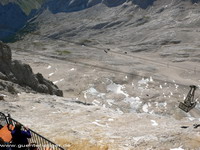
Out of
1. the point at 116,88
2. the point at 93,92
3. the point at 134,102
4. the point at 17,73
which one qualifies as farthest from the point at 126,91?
the point at 17,73

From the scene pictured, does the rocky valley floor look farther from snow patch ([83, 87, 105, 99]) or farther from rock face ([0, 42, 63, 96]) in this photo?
→ rock face ([0, 42, 63, 96])

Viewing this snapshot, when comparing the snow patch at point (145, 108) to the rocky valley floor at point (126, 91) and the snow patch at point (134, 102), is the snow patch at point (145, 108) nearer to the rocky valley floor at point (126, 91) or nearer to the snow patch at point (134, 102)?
the rocky valley floor at point (126, 91)

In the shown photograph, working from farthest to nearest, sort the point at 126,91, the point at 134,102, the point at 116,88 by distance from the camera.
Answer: the point at 116,88 < the point at 126,91 < the point at 134,102

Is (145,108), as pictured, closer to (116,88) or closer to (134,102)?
(134,102)

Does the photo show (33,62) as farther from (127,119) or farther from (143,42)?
(127,119)

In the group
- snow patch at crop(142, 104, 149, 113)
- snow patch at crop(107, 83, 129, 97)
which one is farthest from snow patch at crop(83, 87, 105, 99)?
snow patch at crop(142, 104, 149, 113)

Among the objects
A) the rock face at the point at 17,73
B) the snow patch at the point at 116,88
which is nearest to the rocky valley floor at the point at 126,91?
the snow patch at the point at 116,88

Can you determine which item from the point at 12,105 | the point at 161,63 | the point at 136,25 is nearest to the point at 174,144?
the point at 12,105

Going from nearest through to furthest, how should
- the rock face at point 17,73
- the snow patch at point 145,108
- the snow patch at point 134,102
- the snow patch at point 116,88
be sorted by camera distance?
the rock face at point 17,73, the snow patch at point 145,108, the snow patch at point 134,102, the snow patch at point 116,88

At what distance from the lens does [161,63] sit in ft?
343

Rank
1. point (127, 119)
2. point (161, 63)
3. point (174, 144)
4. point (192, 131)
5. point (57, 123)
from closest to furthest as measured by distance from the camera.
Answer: point (174, 144), point (192, 131), point (57, 123), point (127, 119), point (161, 63)

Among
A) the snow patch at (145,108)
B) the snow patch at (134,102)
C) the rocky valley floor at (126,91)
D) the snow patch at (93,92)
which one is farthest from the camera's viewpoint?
the snow patch at (93,92)

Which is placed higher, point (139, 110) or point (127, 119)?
point (127, 119)

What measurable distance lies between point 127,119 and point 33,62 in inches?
3358
